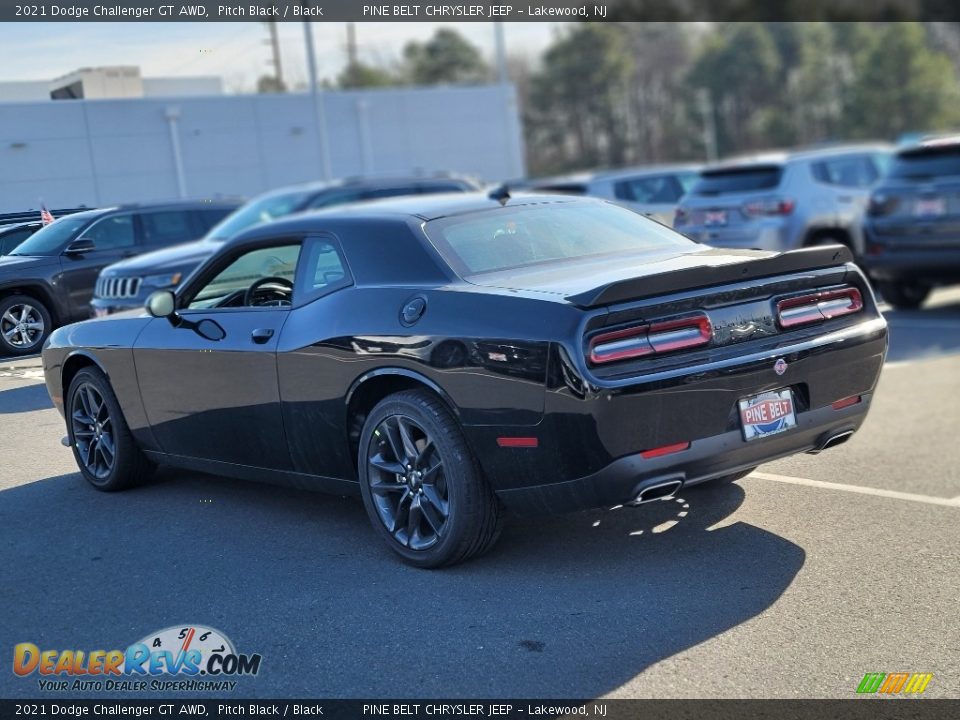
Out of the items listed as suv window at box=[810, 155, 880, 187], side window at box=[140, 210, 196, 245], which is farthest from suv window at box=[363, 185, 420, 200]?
side window at box=[140, 210, 196, 245]

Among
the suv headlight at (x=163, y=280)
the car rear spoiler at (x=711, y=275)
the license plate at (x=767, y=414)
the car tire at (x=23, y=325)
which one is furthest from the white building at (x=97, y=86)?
the license plate at (x=767, y=414)

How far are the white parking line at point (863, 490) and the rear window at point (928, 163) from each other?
7776 mm

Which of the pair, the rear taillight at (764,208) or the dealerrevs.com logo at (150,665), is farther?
the rear taillight at (764,208)

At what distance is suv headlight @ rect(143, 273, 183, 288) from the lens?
7523 millimetres

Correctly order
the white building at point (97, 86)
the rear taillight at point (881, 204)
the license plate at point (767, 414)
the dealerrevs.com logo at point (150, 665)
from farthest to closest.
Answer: the rear taillight at point (881, 204) → the white building at point (97, 86) → the license plate at point (767, 414) → the dealerrevs.com logo at point (150, 665)

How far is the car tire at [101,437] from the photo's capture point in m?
6.46

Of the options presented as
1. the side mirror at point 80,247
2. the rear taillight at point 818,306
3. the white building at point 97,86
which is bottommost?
the rear taillight at point 818,306

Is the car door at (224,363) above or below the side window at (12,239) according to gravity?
below

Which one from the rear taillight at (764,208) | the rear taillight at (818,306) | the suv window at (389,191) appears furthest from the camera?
the suv window at (389,191)

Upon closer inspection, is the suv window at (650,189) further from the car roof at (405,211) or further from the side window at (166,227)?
the car roof at (405,211)

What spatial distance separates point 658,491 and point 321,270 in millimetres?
1927

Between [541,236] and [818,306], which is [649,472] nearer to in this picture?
[818,306]

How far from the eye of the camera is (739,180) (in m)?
14.4

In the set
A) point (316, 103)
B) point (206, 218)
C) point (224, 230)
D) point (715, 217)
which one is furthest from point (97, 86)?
point (316, 103)
